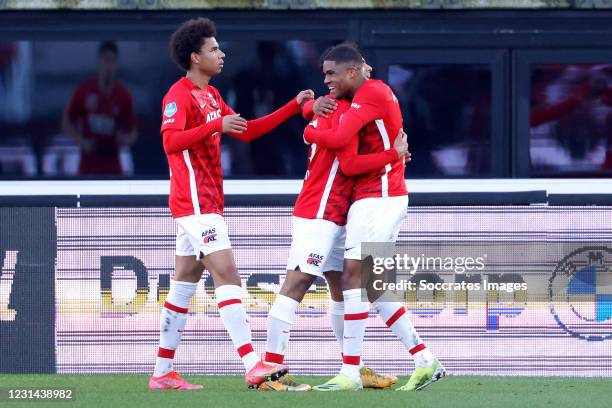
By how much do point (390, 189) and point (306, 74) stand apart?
3893 mm

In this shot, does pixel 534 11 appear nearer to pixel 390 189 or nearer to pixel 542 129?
pixel 542 129

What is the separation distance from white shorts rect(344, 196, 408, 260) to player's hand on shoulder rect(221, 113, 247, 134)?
2.20 ft

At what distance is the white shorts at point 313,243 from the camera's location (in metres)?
7.78

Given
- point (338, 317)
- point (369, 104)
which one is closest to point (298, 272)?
point (338, 317)

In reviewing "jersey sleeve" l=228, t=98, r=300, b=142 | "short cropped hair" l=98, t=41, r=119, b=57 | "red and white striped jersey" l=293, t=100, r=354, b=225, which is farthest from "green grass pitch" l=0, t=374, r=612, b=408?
"short cropped hair" l=98, t=41, r=119, b=57

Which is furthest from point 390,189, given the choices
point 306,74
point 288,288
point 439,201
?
point 306,74

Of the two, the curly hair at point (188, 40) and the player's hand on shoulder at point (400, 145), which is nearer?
the player's hand on shoulder at point (400, 145)

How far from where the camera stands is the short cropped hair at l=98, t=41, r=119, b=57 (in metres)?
11.6

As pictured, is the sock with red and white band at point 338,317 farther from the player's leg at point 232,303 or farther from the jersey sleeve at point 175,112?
the jersey sleeve at point 175,112

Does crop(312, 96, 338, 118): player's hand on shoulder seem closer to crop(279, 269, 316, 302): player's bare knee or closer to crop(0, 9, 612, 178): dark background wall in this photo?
crop(279, 269, 316, 302): player's bare knee

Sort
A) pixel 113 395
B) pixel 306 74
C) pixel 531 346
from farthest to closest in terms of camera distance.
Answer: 1. pixel 306 74
2. pixel 531 346
3. pixel 113 395

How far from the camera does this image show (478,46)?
11.6m

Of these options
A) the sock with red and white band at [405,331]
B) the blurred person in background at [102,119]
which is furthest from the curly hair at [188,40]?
the blurred person in background at [102,119]

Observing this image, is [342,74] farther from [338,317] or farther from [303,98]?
[338,317]
